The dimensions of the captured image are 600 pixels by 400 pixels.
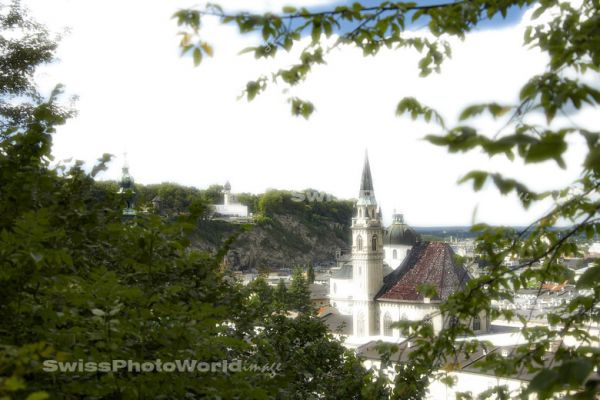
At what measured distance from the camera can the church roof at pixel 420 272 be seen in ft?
157

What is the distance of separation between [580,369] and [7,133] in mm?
4051

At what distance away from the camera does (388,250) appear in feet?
205

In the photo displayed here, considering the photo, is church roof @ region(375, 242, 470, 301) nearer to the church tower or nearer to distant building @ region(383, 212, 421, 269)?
the church tower

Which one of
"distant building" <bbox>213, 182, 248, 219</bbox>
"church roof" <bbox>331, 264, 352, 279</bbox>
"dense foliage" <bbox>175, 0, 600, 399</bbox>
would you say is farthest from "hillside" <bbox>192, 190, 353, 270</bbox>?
"dense foliage" <bbox>175, 0, 600, 399</bbox>

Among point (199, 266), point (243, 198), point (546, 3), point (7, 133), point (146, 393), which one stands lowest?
point (146, 393)

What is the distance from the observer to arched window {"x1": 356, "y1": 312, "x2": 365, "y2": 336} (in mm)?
50188

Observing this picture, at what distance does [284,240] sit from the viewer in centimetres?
13250

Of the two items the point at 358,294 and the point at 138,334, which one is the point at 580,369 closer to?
the point at 138,334

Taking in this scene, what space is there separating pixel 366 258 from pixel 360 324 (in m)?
5.86

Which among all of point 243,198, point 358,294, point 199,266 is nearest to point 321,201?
point 243,198

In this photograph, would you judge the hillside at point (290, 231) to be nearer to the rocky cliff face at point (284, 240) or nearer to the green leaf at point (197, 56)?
the rocky cliff face at point (284, 240)

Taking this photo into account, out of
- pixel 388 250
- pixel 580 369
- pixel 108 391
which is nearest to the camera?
pixel 580 369

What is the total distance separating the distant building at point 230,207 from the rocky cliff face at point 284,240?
5.18m

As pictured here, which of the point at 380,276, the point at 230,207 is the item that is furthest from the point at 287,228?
the point at 380,276
